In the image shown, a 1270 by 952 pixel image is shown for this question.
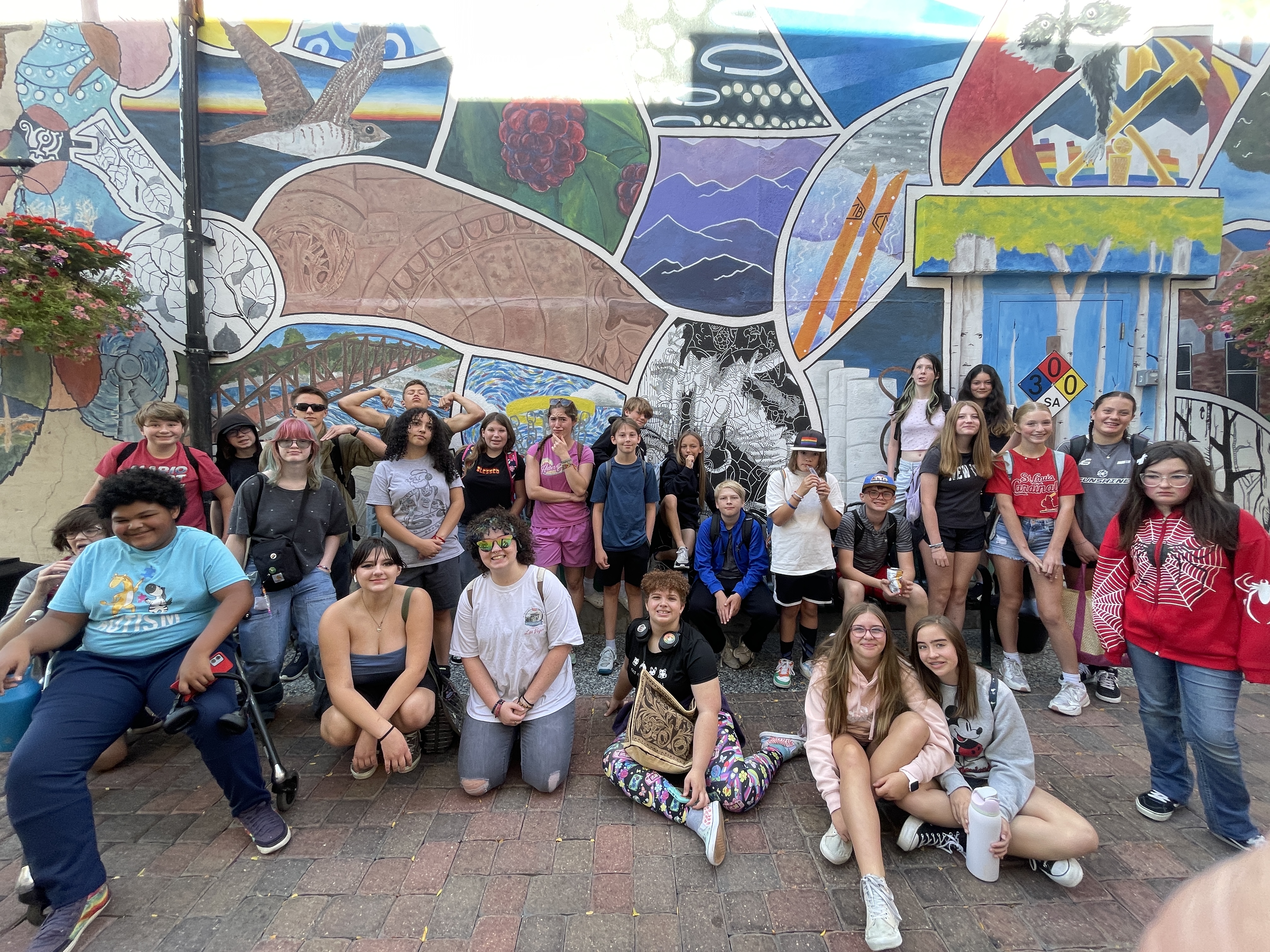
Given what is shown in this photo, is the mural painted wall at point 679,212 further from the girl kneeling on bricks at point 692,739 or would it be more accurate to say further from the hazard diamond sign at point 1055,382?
the girl kneeling on bricks at point 692,739

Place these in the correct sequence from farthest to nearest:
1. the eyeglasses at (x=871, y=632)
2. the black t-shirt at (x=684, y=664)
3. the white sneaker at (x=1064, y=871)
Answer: the black t-shirt at (x=684, y=664) < the eyeglasses at (x=871, y=632) < the white sneaker at (x=1064, y=871)

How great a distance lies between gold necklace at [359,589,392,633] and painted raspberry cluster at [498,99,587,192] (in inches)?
164

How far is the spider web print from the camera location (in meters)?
2.56

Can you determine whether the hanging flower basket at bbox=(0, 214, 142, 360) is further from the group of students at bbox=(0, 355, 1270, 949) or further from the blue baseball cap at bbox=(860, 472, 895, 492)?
the blue baseball cap at bbox=(860, 472, 895, 492)

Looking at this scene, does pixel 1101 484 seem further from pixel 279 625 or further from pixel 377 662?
pixel 279 625

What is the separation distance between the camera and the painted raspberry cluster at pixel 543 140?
5.51 meters

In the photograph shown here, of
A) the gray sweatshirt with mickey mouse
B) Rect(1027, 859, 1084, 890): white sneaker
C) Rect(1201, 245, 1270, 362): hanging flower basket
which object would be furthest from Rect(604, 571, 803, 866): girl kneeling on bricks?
Rect(1201, 245, 1270, 362): hanging flower basket

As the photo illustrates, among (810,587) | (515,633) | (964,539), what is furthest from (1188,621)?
(515,633)

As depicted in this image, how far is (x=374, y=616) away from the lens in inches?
123

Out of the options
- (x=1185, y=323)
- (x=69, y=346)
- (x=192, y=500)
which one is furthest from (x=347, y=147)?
(x=1185, y=323)

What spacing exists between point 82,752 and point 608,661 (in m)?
2.86

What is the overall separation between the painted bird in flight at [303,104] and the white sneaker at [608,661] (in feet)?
16.5

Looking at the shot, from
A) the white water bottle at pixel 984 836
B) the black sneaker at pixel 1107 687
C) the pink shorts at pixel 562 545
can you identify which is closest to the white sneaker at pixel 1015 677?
the black sneaker at pixel 1107 687

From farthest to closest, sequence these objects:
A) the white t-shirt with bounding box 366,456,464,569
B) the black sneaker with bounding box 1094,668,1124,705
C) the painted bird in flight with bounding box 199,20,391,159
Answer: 1. the painted bird in flight with bounding box 199,20,391,159
2. the white t-shirt with bounding box 366,456,464,569
3. the black sneaker with bounding box 1094,668,1124,705
